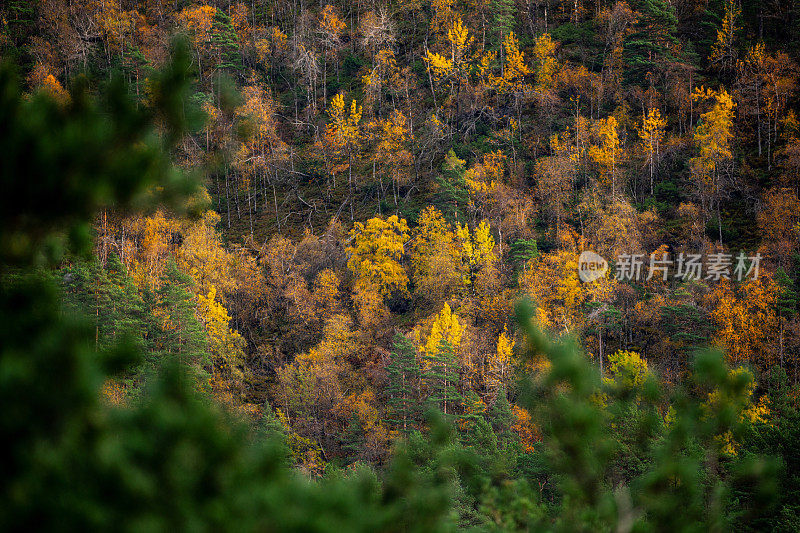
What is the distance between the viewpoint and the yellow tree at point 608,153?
51031mm

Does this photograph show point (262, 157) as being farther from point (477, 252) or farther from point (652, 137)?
point (652, 137)

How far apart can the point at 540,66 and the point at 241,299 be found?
34.6m

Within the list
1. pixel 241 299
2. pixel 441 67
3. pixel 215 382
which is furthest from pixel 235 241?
pixel 441 67

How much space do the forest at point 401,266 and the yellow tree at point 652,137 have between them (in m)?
Result: 0.43

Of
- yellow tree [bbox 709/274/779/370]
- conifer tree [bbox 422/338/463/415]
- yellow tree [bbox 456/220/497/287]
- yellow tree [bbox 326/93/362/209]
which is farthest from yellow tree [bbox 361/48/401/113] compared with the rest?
yellow tree [bbox 709/274/779/370]

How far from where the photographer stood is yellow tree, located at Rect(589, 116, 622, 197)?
167ft

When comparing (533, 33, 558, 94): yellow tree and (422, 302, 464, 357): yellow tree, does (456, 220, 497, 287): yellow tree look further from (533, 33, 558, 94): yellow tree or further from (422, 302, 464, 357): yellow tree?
(533, 33, 558, 94): yellow tree

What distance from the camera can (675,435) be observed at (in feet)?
16.4

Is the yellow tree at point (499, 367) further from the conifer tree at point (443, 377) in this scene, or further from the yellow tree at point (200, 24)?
the yellow tree at point (200, 24)

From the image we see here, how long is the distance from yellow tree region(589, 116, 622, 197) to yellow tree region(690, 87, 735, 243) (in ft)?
19.2

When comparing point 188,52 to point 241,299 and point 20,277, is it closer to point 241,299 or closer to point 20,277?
point 20,277

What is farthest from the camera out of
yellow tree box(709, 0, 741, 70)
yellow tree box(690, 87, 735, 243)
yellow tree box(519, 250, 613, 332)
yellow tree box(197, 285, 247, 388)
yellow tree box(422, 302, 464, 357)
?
yellow tree box(709, 0, 741, 70)

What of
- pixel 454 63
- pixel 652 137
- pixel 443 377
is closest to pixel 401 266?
pixel 443 377

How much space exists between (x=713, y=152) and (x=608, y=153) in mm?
7784
